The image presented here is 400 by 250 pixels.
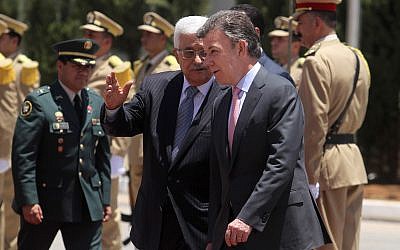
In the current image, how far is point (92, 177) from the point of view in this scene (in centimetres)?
645

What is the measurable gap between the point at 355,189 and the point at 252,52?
2523 millimetres

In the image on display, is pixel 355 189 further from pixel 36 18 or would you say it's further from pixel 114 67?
pixel 36 18

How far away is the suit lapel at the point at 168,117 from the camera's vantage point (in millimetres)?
5055

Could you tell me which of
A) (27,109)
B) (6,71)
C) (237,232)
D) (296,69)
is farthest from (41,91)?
(296,69)

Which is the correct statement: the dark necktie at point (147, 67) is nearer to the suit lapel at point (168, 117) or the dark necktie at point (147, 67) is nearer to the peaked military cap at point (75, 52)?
the peaked military cap at point (75, 52)

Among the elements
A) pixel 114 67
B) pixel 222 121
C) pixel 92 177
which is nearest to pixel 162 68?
pixel 114 67

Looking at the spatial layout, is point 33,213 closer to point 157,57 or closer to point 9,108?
point 9,108

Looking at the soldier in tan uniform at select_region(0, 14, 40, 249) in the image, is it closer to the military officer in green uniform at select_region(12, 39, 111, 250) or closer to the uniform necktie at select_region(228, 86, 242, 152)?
the military officer in green uniform at select_region(12, 39, 111, 250)

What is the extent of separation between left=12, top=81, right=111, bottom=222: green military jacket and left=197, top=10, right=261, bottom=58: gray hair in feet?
6.65

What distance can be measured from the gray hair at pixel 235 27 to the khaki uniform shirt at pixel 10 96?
4.36 meters

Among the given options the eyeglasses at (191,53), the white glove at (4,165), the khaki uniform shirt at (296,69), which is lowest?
the white glove at (4,165)

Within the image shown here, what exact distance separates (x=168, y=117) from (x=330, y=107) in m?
1.71

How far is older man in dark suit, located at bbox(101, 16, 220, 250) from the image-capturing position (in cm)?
496

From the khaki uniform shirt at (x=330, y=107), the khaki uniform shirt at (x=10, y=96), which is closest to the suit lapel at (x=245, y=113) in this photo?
the khaki uniform shirt at (x=330, y=107)
